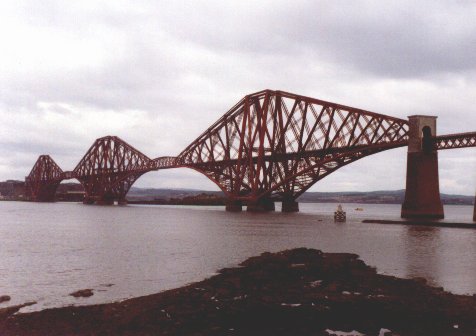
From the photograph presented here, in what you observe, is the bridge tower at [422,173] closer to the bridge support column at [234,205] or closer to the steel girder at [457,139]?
the steel girder at [457,139]

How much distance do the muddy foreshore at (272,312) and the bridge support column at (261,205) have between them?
89849 mm

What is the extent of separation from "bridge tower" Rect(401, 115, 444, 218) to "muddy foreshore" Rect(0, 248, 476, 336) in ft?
170

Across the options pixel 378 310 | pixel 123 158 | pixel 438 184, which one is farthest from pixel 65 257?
pixel 123 158

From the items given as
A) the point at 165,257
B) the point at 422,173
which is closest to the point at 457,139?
the point at 422,173

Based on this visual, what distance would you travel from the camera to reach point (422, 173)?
72.7 meters

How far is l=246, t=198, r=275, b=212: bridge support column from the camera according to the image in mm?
114062

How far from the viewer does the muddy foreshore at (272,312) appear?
54.3 feet

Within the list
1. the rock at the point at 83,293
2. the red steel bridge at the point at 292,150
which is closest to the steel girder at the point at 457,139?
the red steel bridge at the point at 292,150

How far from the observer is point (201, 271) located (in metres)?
31.1

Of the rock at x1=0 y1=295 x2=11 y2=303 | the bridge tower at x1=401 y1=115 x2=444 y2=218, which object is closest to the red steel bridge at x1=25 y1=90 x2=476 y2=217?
the bridge tower at x1=401 y1=115 x2=444 y2=218

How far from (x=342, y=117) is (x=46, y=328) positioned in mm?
82046

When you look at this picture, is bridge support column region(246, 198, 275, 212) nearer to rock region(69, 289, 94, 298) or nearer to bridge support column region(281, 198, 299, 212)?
bridge support column region(281, 198, 299, 212)

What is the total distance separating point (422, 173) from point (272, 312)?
5919cm

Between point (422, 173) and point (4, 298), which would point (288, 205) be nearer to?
point (422, 173)
